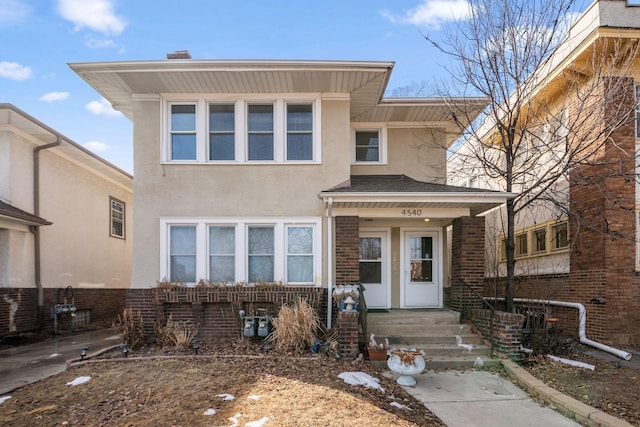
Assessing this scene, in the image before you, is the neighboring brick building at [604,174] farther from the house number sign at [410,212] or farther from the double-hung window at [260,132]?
the double-hung window at [260,132]

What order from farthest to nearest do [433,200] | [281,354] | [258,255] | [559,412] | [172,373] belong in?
[258,255] → [433,200] → [281,354] → [172,373] → [559,412]

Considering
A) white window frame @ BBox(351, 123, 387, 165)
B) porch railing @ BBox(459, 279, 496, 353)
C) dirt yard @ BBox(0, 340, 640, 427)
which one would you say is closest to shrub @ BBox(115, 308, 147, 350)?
dirt yard @ BBox(0, 340, 640, 427)

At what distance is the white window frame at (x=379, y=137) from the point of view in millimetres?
10195

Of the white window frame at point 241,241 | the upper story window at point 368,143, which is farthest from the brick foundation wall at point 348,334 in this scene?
the upper story window at point 368,143

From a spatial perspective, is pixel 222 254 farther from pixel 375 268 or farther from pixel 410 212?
pixel 410 212

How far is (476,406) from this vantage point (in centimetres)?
538

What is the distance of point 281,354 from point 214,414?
2.80 metres

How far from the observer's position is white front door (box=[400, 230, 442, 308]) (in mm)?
9734

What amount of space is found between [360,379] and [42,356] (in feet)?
21.2

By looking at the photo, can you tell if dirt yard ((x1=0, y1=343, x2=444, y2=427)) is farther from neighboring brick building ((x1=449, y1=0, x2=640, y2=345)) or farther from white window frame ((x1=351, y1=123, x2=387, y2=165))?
neighboring brick building ((x1=449, y1=0, x2=640, y2=345))

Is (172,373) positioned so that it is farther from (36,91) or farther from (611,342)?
(36,91)

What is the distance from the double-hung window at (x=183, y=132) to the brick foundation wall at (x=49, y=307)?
17.6 feet

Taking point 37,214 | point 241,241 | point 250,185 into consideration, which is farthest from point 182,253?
point 37,214

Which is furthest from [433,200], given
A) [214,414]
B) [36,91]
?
[36,91]
